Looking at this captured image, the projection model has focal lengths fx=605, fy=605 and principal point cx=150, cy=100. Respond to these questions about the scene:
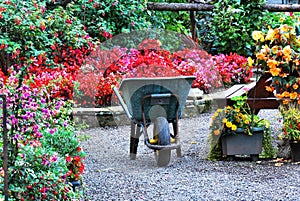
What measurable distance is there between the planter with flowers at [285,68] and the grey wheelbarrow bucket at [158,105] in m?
0.66

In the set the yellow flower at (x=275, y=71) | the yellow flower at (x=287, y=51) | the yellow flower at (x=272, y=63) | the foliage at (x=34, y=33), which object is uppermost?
the foliage at (x=34, y=33)

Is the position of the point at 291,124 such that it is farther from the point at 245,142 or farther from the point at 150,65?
the point at 150,65

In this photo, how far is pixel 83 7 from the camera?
820cm

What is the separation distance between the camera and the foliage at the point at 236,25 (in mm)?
9406

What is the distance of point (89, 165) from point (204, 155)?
1017mm

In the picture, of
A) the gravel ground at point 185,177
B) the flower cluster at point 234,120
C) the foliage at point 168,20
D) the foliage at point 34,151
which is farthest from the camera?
the foliage at point 168,20

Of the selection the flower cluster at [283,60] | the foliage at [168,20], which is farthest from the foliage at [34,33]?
the flower cluster at [283,60]

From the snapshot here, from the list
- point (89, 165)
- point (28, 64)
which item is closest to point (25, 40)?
point (28, 64)

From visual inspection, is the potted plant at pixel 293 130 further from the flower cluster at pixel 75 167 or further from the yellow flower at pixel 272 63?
A: the flower cluster at pixel 75 167

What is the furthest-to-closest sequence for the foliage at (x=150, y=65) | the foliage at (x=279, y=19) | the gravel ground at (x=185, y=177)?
the foliage at (x=279, y=19) → the foliage at (x=150, y=65) → the gravel ground at (x=185, y=177)

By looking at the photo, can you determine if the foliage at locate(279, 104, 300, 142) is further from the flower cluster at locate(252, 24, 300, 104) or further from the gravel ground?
the gravel ground

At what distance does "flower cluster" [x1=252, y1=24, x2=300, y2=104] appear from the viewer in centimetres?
480

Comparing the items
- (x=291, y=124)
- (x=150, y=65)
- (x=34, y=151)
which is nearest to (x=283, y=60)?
(x=291, y=124)

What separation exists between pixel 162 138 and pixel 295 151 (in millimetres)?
1086
